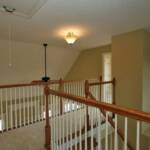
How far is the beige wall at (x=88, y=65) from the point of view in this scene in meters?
6.00

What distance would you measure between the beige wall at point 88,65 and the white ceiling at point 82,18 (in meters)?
2.29

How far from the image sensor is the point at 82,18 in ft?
9.53

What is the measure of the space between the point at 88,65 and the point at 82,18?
368cm

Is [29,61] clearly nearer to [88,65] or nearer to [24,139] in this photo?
[88,65]

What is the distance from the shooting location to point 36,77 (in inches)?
240

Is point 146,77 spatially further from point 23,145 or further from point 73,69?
point 73,69

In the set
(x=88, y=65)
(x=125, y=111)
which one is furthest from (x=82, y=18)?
(x=88, y=65)

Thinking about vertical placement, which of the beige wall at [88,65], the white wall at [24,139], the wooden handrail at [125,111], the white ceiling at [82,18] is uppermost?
the white ceiling at [82,18]

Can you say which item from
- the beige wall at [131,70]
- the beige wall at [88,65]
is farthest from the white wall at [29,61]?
the beige wall at [131,70]

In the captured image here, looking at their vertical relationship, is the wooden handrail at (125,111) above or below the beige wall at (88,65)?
below

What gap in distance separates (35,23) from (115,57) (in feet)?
8.02

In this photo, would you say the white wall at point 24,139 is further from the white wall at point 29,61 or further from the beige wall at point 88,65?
the beige wall at point 88,65

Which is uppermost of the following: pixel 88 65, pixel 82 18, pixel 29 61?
pixel 82 18

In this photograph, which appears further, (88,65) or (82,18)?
(88,65)
